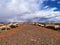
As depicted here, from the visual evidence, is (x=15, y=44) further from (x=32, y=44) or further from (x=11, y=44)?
(x=32, y=44)

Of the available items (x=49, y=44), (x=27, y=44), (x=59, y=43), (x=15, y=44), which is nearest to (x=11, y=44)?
(x=15, y=44)

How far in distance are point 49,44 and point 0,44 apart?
5.51 m

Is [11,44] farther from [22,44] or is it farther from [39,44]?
[39,44]

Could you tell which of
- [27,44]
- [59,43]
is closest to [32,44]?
[27,44]

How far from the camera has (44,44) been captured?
1625cm

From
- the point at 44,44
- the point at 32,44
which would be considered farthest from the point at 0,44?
the point at 44,44

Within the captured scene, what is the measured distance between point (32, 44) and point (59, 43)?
10.6 ft

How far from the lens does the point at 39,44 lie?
1620 cm

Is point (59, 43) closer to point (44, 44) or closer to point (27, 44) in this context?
point (44, 44)

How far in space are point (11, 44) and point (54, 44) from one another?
484 cm

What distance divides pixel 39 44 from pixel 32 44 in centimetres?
79

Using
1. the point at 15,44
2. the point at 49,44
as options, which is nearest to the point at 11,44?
the point at 15,44

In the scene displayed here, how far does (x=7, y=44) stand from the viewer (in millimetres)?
16312

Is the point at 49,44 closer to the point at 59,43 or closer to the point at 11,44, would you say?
the point at 59,43
